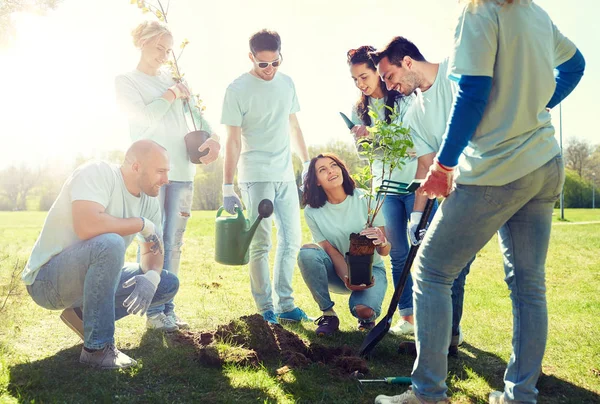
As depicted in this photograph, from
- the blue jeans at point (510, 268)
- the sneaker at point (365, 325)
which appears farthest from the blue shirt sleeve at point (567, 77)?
the sneaker at point (365, 325)

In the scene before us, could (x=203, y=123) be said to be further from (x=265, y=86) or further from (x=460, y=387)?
(x=460, y=387)

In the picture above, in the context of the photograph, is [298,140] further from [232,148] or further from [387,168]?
[387,168]

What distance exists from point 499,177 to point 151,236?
201 cm

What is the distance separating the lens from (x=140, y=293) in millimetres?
3070

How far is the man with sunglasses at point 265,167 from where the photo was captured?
407 centimetres

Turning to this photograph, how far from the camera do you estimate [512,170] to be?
2.02 meters

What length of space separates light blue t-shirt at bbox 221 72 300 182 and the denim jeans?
0.09 m

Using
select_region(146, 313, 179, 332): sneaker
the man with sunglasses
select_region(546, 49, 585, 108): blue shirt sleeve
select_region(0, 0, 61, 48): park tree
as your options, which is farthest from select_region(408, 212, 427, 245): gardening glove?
select_region(0, 0, 61, 48): park tree

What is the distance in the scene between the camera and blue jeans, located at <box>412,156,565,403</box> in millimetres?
2070

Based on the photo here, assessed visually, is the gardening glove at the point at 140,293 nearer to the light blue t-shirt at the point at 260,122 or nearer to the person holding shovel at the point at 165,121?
the person holding shovel at the point at 165,121

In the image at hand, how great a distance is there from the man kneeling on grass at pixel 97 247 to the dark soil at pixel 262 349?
0.46 metres

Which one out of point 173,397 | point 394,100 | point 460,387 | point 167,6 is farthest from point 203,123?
point 460,387

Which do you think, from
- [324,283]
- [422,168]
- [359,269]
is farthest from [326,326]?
[422,168]

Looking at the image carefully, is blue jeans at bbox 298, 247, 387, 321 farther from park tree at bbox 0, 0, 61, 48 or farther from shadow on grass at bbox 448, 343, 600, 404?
park tree at bbox 0, 0, 61, 48
